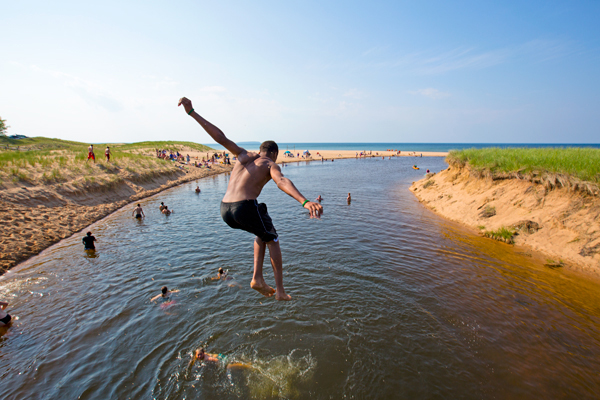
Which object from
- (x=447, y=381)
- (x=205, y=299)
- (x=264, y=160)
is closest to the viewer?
(x=264, y=160)

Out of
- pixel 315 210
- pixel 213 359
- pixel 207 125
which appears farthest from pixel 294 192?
pixel 213 359

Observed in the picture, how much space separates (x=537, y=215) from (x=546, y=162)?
11.8 feet

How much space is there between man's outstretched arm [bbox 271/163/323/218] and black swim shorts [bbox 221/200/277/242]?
0.64 meters

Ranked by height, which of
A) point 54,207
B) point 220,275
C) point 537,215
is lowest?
point 220,275

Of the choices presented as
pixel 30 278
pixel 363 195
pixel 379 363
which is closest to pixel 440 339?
pixel 379 363

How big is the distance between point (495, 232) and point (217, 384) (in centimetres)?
1572

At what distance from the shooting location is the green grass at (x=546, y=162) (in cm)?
1261

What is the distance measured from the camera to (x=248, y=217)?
4148mm

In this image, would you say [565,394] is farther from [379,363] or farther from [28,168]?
[28,168]

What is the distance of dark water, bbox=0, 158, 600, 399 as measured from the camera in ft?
19.9

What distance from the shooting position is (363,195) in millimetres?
29031

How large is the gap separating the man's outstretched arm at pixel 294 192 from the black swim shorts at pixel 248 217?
639 millimetres

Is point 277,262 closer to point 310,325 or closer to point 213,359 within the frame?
point 213,359

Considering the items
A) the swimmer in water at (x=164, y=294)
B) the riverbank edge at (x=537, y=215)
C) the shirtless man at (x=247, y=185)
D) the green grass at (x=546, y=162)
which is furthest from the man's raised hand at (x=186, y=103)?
the green grass at (x=546, y=162)
